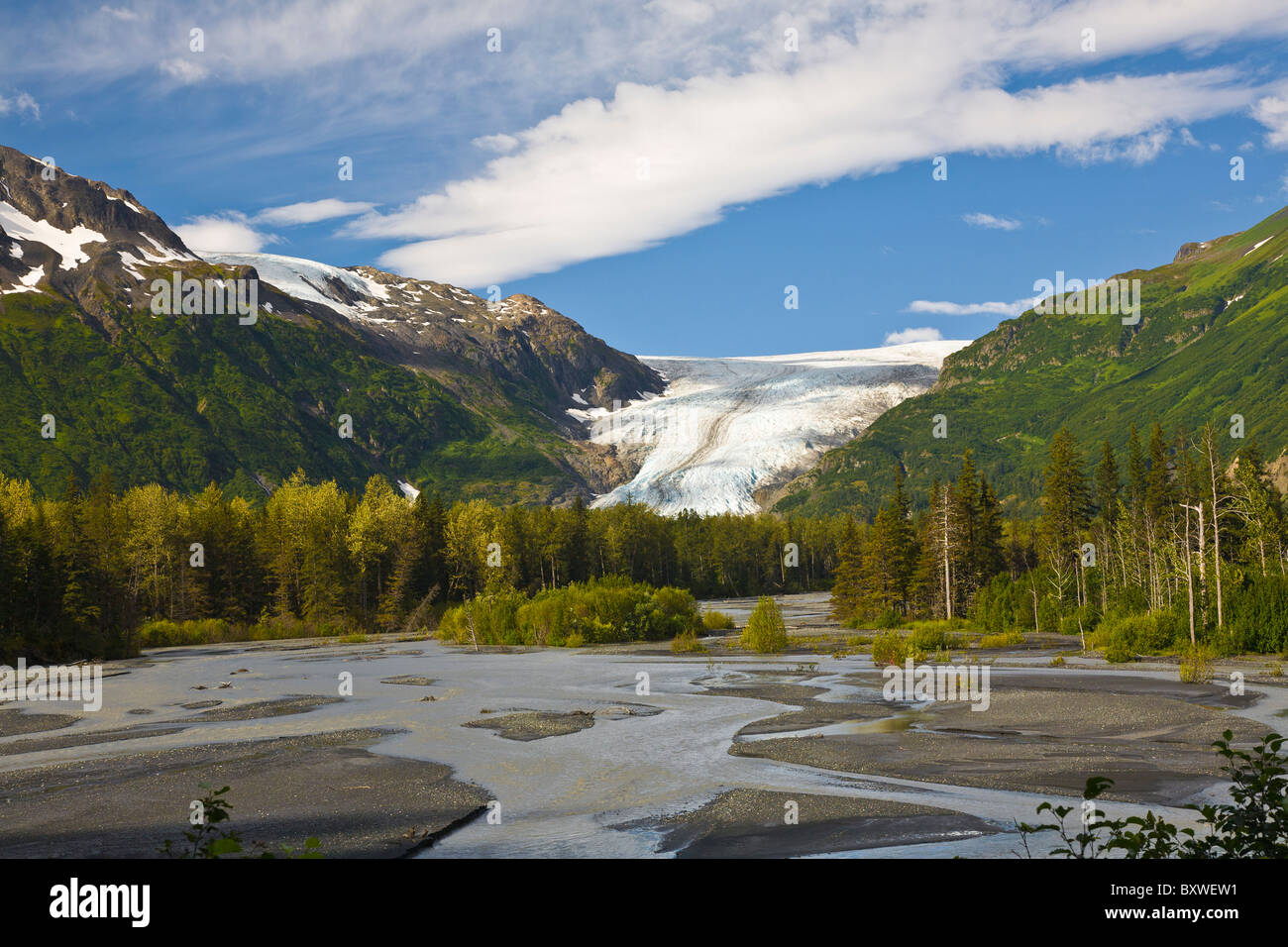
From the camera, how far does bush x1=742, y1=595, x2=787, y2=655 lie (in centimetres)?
6275

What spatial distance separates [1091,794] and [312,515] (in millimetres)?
97380

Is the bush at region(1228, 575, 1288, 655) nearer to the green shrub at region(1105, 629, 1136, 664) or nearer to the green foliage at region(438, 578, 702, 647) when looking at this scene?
the green shrub at region(1105, 629, 1136, 664)

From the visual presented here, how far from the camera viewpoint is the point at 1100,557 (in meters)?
88.6

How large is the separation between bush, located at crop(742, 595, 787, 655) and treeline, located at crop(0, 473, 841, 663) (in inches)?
1358

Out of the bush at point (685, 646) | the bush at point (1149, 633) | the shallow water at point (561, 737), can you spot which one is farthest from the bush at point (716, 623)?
the bush at point (1149, 633)

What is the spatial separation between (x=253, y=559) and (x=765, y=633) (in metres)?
55.3

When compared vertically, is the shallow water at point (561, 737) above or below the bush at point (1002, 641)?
above

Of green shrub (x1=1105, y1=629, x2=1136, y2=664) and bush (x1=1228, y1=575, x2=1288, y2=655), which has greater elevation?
bush (x1=1228, y1=575, x2=1288, y2=655)

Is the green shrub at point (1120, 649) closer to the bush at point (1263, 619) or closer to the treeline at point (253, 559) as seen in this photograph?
the bush at point (1263, 619)

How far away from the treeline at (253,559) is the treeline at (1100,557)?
107 feet

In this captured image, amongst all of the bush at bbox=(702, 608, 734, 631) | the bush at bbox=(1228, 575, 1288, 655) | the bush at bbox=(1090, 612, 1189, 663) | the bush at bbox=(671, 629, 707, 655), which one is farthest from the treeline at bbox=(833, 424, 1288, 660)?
the bush at bbox=(671, 629, 707, 655)

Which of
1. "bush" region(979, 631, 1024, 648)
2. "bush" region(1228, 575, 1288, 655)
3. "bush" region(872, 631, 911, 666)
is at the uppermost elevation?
"bush" region(1228, 575, 1288, 655)

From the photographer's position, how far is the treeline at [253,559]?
63.2m
